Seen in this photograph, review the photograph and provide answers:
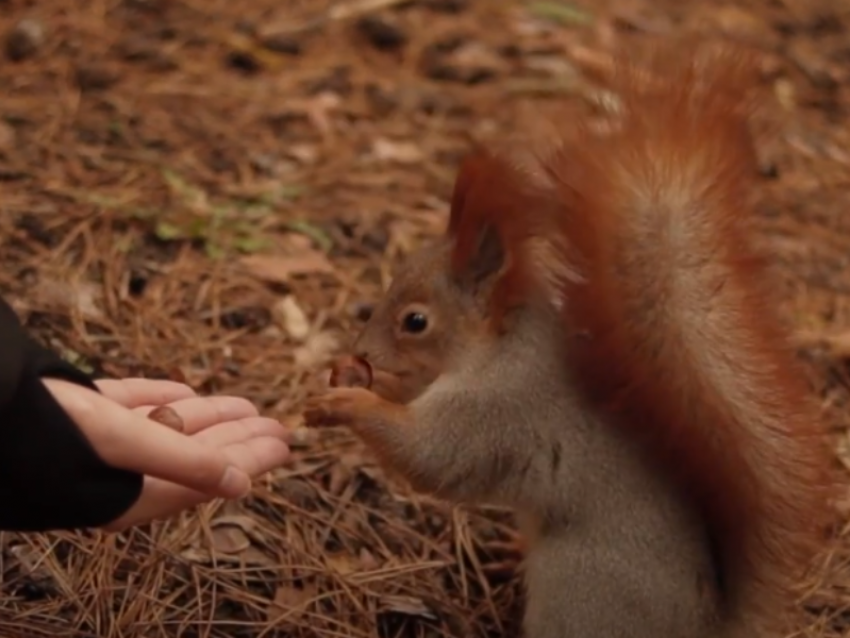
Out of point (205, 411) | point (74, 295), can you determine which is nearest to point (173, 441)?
point (205, 411)

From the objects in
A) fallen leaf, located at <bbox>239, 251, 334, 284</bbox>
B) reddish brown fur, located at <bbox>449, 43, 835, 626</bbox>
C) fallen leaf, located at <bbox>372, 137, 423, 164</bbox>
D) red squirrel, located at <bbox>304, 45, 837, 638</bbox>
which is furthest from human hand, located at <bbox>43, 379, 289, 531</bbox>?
fallen leaf, located at <bbox>372, 137, 423, 164</bbox>

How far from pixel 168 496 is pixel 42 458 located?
25 centimetres

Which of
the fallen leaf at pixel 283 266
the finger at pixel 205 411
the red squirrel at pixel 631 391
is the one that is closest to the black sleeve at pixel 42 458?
the finger at pixel 205 411

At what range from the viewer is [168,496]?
197cm

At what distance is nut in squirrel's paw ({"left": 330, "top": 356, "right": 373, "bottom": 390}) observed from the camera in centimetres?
233

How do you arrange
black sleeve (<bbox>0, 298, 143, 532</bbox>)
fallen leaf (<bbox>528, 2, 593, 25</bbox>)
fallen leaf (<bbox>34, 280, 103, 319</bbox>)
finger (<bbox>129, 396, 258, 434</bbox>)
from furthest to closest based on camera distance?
fallen leaf (<bbox>528, 2, 593, 25</bbox>) < fallen leaf (<bbox>34, 280, 103, 319</bbox>) < finger (<bbox>129, 396, 258, 434</bbox>) < black sleeve (<bbox>0, 298, 143, 532</bbox>)

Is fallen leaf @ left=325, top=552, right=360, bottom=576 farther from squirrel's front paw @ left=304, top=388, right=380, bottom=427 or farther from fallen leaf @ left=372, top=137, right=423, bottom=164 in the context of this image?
fallen leaf @ left=372, top=137, right=423, bottom=164

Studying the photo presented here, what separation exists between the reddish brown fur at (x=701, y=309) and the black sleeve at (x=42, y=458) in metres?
0.71

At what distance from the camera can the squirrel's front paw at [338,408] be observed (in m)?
2.22

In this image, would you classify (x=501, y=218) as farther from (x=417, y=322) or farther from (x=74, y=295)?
(x=74, y=295)

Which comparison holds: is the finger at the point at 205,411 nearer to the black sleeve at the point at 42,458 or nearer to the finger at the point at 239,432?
the finger at the point at 239,432

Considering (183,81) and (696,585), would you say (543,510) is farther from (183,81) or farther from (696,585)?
(183,81)

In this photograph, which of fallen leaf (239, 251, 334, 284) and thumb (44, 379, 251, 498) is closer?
thumb (44, 379, 251, 498)

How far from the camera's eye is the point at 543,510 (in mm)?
2213
